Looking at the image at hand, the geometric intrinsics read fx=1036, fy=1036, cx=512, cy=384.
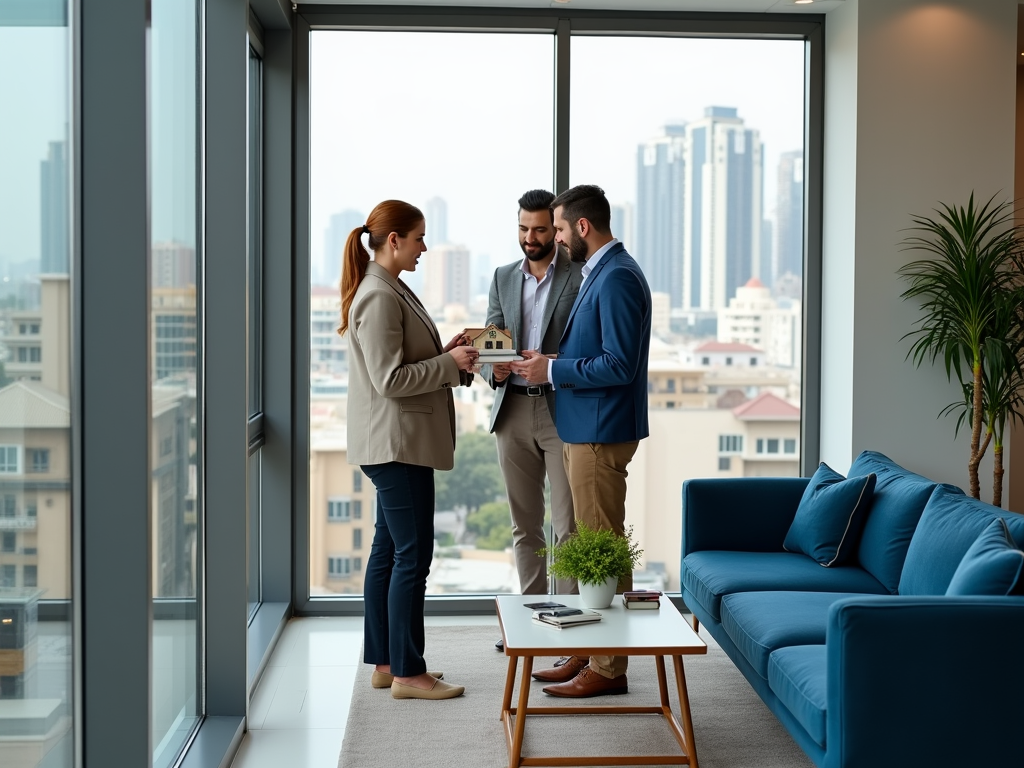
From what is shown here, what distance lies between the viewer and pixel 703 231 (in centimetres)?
531

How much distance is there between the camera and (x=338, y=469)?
17.1 ft

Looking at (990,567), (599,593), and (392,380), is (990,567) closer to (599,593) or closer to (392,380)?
(599,593)

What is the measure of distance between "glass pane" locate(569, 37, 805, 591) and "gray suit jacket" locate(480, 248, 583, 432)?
0.85 meters

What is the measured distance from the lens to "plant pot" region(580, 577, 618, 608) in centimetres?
339

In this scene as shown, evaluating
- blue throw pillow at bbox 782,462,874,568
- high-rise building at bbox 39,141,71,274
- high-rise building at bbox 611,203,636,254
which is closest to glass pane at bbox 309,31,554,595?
high-rise building at bbox 611,203,636,254

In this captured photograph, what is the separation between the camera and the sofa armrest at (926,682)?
260cm

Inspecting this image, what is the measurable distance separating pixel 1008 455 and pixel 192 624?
3911 millimetres

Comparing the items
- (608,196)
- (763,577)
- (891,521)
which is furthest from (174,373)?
(608,196)

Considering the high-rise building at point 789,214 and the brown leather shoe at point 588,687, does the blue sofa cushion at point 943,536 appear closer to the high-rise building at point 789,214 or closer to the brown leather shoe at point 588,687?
the brown leather shoe at point 588,687

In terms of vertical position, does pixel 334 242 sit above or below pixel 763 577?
above

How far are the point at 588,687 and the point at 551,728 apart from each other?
0.31m

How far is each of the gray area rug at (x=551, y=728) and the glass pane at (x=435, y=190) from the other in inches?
43.8

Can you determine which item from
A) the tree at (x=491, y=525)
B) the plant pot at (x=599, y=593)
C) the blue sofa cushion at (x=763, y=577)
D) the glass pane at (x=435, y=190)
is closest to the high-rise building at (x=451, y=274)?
the glass pane at (x=435, y=190)

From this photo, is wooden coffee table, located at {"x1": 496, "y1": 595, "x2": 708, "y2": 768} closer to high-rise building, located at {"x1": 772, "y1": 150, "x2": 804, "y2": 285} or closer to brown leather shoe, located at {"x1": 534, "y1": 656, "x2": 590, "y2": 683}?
brown leather shoe, located at {"x1": 534, "y1": 656, "x2": 590, "y2": 683}
